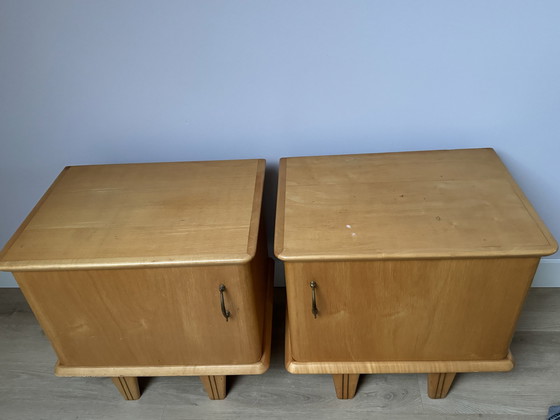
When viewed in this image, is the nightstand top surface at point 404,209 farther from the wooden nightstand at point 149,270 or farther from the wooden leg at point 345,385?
the wooden leg at point 345,385

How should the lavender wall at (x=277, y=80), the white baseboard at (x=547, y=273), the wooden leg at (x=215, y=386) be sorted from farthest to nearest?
the white baseboard at (x=547, y=273), the wooden leg at (x=215, y=386), the lavender wall at (x=277, y=80)

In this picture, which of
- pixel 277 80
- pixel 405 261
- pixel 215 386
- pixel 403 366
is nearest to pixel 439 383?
pixel 403 366

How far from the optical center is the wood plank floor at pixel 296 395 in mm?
1116

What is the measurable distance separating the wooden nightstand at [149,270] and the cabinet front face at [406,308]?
0.38ft

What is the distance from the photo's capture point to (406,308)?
3.06 feet

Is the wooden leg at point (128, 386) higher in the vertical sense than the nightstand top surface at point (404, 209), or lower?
lower

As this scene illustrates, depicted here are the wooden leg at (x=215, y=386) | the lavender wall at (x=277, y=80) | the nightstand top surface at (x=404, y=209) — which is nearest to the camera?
the nightstand top surface at (x=404, y=209)

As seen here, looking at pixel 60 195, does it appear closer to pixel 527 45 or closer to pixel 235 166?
pixel 235 166

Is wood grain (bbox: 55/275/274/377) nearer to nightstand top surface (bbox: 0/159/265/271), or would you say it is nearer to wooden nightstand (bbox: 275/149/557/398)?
wooden nightstand (bbox: 275/149/557/398)

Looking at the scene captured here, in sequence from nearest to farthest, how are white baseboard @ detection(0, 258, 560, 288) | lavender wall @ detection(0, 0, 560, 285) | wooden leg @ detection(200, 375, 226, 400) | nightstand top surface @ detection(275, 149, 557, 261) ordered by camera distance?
nightstand top surface @ detection(275, 149, 557, 261) → lavender wall @ detection(0, 0, 560, 285) → wooden leg @ detection(200, 375, 226, 400) → white baseboard @ detection(0, 258, 560, 288)

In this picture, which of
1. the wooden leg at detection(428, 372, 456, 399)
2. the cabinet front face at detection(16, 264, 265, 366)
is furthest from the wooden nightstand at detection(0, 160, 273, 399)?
the wooden leg at detection(428, 372, 456, 399)

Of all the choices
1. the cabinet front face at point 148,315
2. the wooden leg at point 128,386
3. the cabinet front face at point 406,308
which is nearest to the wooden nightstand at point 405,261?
the cabinet front face at point 406,308

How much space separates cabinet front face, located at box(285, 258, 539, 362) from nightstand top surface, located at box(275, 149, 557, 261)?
3cm

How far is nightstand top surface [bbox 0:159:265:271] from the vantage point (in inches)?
34.7
